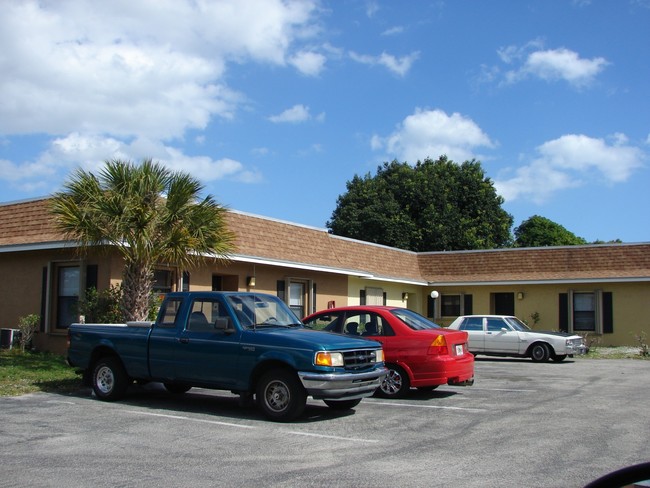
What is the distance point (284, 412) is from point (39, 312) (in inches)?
399

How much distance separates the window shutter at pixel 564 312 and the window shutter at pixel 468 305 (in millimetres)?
4097

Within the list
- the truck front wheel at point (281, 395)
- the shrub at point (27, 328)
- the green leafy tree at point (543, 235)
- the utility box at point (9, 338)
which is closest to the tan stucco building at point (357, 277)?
the shrub at point (27, 328)

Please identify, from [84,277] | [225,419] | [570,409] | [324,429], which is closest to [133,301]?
[84,277]

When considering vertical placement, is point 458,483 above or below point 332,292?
below

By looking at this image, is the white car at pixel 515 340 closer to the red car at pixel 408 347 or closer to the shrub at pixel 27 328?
the red car at pixel 408 347

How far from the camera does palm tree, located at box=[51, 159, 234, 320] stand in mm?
13711

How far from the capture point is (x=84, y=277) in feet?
55.5

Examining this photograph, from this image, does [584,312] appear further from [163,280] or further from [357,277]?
[163,280]

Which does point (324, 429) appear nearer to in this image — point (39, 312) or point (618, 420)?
point (618, 420)

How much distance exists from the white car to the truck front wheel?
13880 mm

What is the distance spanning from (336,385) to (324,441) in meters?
1.30

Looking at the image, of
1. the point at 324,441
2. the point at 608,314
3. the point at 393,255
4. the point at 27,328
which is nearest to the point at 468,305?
the point at 393,255

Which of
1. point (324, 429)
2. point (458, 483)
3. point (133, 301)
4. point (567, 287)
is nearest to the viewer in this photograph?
point (458, 483)

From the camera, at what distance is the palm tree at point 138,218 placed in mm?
13711
